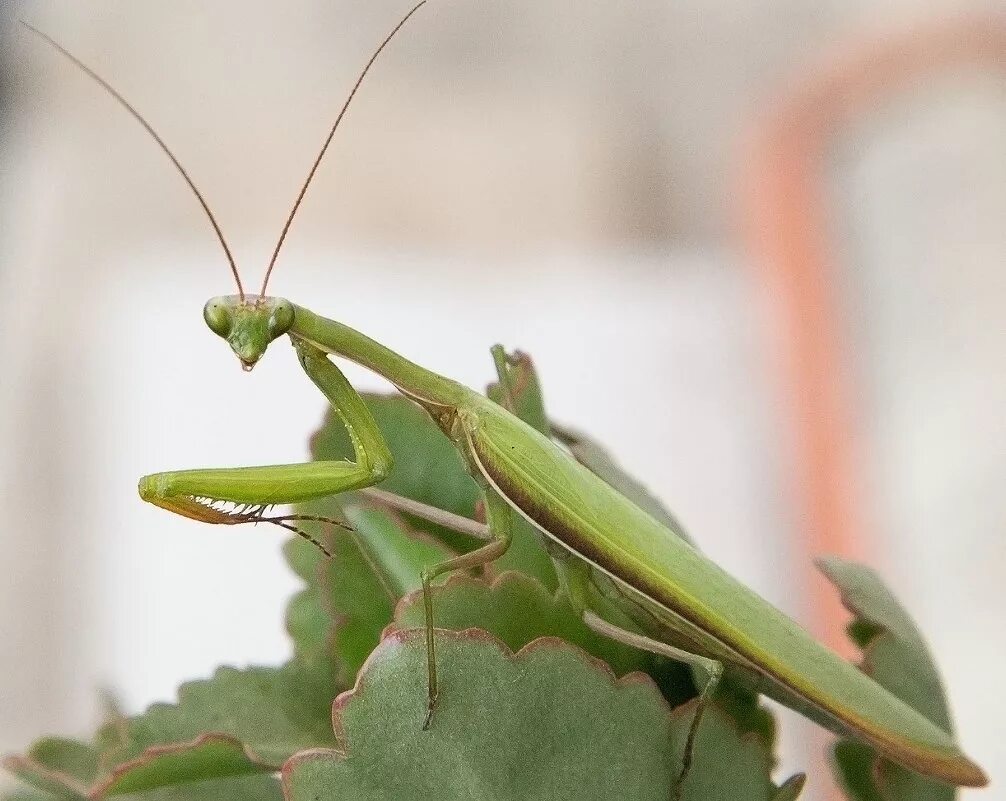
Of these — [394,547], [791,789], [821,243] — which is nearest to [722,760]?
[791,789]

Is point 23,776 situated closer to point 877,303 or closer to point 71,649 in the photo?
point 71,649

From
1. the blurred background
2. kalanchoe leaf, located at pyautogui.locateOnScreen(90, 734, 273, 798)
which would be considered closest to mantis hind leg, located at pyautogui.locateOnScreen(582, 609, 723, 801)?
kalanchoe leaf, located at pyautogui.locateOnScreen(90, 734, 273, 798)

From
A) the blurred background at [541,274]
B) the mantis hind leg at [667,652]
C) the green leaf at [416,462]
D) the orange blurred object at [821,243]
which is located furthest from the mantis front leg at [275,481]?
the orange blurred object at [821,243]

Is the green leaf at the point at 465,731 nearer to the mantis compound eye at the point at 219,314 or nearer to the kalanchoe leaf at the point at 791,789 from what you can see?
the kalanchoe leaf at the point at 791,789

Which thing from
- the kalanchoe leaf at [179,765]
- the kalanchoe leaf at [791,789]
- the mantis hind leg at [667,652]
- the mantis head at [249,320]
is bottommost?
the kalanchoe leaf at [791,789]

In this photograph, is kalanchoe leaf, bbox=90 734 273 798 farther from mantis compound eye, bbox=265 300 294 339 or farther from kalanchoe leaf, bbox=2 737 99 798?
mantis compound eye, bbox=265 300 294 339

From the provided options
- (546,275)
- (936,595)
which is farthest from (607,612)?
(546,275)

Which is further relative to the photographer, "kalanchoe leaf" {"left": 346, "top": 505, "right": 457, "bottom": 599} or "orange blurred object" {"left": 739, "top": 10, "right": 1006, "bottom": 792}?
"orange blurred object" {"left": 739, "top": 10, "right": 1006, "bottom": 792}
